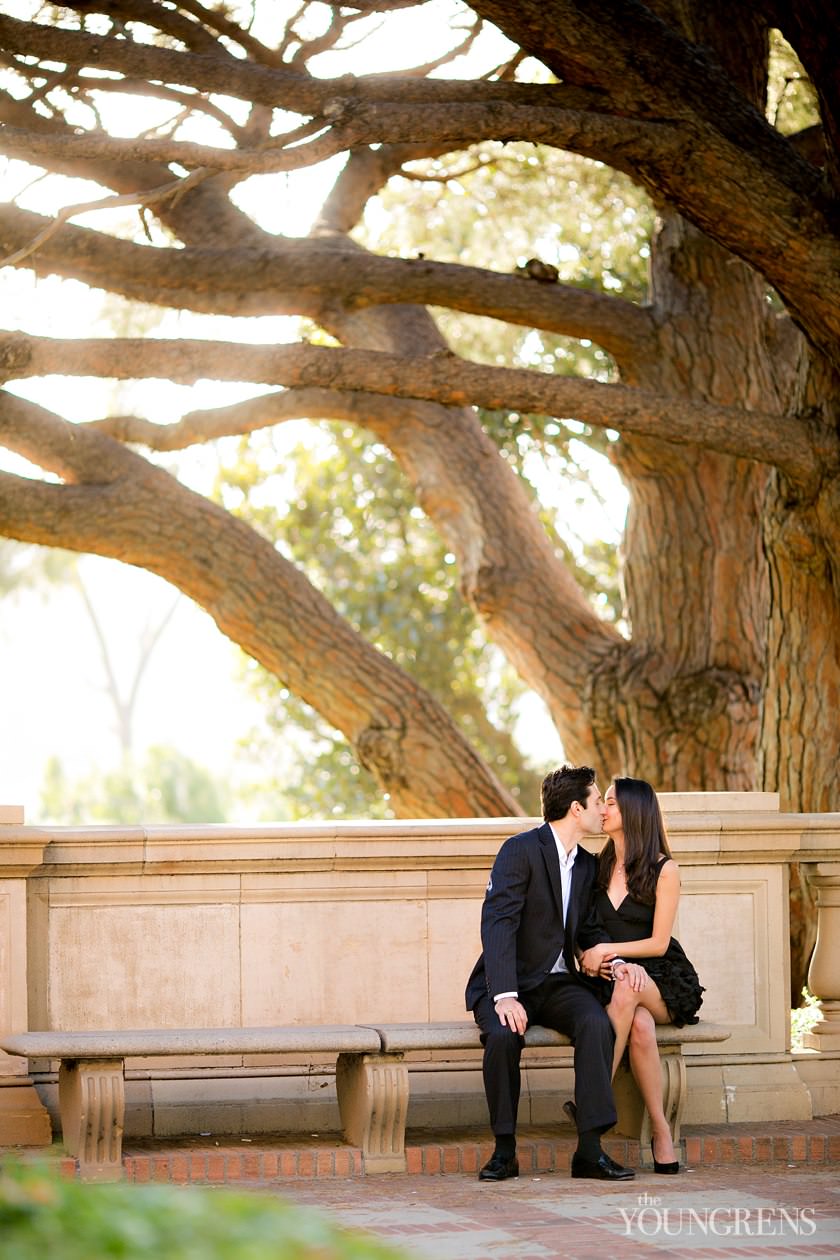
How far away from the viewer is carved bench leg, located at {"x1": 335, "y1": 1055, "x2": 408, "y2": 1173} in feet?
22.2

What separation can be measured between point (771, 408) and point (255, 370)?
4654 millimetres

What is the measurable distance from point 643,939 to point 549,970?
1.34 ft

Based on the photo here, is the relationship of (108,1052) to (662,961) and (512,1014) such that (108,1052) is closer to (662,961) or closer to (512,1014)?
(512,1014)

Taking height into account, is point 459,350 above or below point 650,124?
above

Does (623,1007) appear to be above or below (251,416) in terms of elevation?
below

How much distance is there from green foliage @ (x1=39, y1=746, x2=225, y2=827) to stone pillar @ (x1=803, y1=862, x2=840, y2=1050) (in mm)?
40179

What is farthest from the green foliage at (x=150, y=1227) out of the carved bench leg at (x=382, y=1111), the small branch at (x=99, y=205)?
the small branch at (x=99, y=205)

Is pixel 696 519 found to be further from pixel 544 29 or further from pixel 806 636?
pixel 544 29

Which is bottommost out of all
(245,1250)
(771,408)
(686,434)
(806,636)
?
(245,1250)

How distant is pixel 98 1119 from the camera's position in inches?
258

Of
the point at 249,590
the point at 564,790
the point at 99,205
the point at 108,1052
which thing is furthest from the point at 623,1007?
the point at 249,590

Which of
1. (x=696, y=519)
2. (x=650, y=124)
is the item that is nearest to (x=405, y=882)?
(x=650, y=124)

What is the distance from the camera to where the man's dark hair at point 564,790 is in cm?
704

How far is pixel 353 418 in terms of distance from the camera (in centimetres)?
1262
